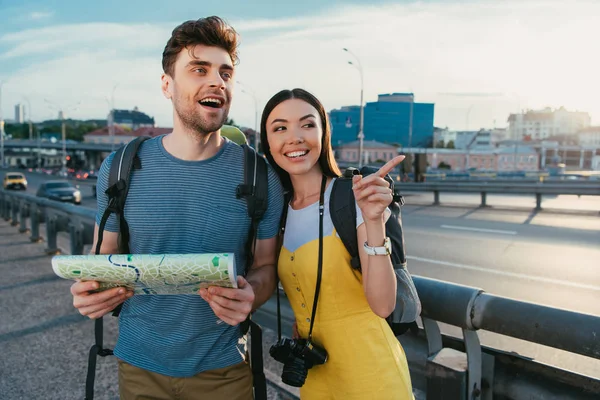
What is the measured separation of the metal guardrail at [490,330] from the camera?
1995mm

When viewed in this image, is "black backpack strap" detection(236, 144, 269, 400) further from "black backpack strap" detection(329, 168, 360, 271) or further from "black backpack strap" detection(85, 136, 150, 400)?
"black backpack strap" detection(85, 136, 150, 400)

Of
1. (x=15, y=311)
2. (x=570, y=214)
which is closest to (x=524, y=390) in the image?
(x=15, y=311)

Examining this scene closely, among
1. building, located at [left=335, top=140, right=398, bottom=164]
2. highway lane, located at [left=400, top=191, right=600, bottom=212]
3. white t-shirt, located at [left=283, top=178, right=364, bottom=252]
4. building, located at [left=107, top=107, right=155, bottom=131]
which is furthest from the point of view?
building, located at [left=107, top=107, right=155, bottom=131]

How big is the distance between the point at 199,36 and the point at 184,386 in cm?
145

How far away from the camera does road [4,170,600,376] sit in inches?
247

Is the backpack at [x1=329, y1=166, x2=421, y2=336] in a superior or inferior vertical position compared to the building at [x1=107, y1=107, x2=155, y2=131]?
inferior

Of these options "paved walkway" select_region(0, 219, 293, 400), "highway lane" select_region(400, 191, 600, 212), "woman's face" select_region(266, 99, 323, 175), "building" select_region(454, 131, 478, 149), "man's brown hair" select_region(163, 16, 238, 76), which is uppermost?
"building" select_region(454, 131, 478, 149)

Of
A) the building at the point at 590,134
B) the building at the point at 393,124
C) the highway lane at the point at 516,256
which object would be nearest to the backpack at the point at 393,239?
the highway lane at the point at 516,256

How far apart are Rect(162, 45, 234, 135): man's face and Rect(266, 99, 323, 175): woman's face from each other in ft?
0.80

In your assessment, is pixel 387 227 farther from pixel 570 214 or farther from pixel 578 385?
pixel 570 214

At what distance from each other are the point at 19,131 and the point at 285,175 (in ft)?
617

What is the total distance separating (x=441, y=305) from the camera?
93.5 inches

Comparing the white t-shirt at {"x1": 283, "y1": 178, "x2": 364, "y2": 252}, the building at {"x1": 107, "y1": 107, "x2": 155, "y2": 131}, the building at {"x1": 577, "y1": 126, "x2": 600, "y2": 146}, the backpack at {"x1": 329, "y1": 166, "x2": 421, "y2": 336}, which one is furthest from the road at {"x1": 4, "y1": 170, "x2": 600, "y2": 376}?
the building at {"x1": 577, "y1": 126, "x2": 600, "y2": 146}

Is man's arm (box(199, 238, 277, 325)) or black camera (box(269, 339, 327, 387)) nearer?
man's arm (box(199, 238, 277, 325))
